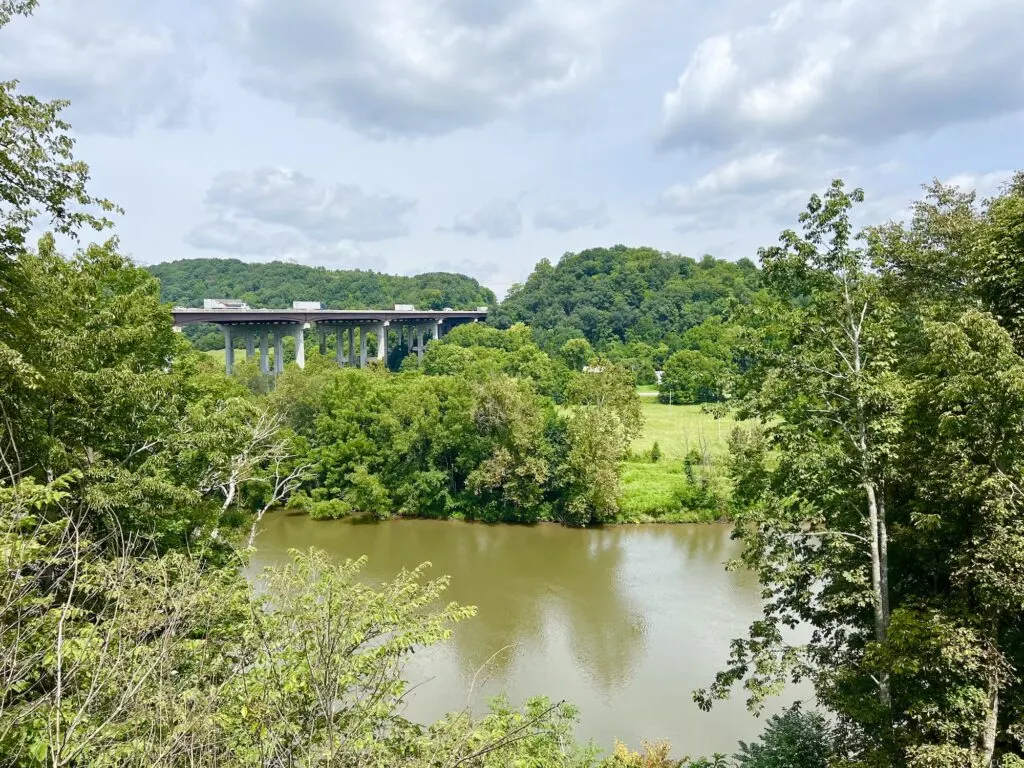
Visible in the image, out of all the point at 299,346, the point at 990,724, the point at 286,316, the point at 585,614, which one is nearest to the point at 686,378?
the point at 299,346

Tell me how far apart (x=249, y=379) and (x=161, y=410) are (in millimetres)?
24421

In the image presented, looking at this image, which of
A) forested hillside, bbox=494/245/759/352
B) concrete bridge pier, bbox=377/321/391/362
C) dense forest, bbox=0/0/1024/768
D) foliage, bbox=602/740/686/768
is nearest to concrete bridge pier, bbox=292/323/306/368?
concrete bridge pier, bbox=377/321/391/362

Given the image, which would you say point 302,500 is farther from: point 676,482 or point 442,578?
point 442,578

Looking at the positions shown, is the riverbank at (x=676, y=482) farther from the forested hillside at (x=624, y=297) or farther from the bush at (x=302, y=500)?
the forested hillside at (x=624, y=297)

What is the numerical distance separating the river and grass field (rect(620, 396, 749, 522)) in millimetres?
859

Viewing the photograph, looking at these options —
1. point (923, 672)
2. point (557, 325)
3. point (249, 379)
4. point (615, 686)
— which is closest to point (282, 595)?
point (923, 672)

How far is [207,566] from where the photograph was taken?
8648 millimetres

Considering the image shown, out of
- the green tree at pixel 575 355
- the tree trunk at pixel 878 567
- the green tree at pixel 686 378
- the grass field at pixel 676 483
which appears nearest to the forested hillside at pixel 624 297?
the green tree at pixel 575 355

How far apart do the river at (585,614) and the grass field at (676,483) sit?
0.86 m

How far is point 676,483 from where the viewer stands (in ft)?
89.6

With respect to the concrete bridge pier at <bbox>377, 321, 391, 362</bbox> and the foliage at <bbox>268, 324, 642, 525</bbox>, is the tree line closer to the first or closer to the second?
the concrete bridge pier at <bbox>377, 321, 391, 362</bbox>

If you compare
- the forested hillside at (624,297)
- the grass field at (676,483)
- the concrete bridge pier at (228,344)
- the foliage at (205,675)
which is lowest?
the grass field at (676,483)

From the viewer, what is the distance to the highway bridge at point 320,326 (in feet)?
126

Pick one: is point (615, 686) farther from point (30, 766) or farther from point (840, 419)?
point (30, 766)
